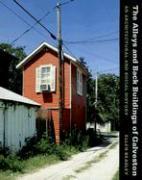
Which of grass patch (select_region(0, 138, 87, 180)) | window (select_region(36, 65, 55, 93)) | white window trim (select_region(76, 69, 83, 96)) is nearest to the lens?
grass patch (select_region(0, 138, 87, 180))

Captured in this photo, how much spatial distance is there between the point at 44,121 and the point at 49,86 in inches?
185

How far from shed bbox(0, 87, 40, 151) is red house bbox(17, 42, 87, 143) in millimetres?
7655

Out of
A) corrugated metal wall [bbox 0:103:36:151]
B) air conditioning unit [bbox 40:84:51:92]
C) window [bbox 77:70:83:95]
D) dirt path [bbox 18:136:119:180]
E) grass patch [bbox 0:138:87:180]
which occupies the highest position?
window [bbox 77:70:83:95]

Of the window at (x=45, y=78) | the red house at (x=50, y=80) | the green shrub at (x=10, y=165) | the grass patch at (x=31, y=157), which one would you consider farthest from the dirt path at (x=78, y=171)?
the window at (x=45, y=78)

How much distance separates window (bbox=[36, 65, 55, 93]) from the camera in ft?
107

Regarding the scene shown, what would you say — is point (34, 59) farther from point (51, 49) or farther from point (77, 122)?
point (77, 122)

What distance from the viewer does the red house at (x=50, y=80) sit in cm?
3259

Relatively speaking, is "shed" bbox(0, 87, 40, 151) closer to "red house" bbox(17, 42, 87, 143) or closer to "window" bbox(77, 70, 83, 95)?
"red house" bbox(17, 42, 87, 143)

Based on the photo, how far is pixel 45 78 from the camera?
108 ft

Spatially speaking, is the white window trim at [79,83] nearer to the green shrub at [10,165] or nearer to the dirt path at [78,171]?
the dirt path at [78,171]

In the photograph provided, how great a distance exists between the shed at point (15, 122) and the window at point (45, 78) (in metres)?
7.75

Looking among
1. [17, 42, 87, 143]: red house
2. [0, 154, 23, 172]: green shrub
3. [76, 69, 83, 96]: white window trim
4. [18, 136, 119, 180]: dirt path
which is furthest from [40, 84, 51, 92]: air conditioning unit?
[0, 154, 23, 172]: green shrub

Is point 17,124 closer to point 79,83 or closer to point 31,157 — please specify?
Result: point 31,157

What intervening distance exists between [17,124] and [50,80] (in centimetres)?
1106
